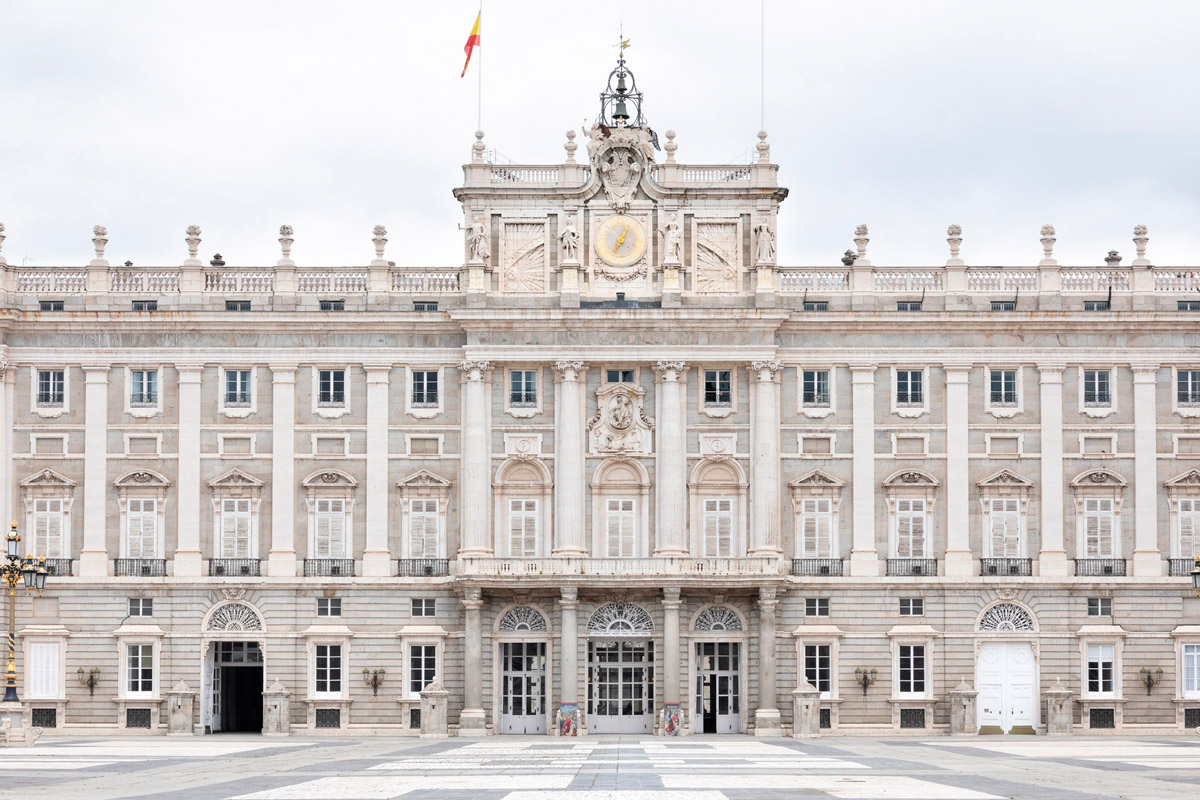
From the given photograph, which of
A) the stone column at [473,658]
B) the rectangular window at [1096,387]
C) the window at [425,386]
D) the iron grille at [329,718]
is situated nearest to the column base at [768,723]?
the stone column at [473,658]

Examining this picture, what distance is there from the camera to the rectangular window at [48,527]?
206ft

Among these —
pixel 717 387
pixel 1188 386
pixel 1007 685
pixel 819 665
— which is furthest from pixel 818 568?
pixel 1188 386

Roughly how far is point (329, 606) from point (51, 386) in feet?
42.5

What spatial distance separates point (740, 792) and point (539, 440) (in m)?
33.4

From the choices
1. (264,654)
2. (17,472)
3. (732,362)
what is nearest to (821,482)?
(732,362)

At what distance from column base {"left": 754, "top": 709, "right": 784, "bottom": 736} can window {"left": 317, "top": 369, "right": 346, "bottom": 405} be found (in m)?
18.7

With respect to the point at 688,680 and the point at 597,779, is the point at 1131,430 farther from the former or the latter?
the point at 597,779

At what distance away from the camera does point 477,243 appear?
6312cm

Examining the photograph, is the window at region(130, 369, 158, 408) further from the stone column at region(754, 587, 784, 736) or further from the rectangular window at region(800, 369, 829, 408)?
the rectangular window at region(800, 369, 829, 408)

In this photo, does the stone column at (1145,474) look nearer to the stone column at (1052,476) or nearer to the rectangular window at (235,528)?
the stone column at (1052,476)

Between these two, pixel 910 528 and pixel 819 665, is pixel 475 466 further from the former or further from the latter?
pixel 910 528

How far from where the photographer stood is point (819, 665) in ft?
205

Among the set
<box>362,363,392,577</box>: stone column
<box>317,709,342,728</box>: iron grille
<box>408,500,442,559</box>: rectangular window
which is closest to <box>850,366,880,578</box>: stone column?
<box>408,500,442,559</box>: rectangular window

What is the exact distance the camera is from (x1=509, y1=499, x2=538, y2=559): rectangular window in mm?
62781
